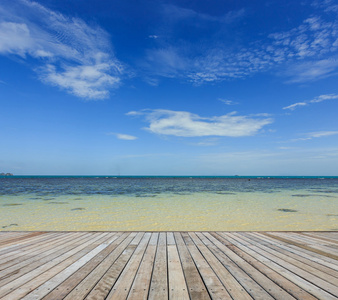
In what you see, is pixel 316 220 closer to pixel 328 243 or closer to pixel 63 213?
pixel 328 243

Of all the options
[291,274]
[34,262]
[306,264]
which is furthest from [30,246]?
[306,264]

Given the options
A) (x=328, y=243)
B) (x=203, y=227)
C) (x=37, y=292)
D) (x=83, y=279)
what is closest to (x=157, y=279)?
(x=83, y=279)

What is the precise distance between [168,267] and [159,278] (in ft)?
1.57

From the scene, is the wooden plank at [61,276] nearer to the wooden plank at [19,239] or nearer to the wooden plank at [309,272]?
the wooden plank at [19,239]

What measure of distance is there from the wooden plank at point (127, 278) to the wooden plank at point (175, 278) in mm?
597

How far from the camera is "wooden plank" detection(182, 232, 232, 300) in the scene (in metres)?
2.75

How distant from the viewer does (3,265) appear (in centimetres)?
377

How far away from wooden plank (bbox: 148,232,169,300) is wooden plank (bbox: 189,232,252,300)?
2.84 feet

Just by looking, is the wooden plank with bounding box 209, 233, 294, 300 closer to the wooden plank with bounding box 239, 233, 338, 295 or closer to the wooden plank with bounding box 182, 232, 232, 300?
the wooden plank with bounding box 182, 232, 232, 300

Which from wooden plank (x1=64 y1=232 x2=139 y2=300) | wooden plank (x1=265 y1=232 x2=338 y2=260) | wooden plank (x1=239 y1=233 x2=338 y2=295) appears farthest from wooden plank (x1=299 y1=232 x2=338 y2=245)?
wooden plank (x1=64 y1=232 x2=139 y2=300)

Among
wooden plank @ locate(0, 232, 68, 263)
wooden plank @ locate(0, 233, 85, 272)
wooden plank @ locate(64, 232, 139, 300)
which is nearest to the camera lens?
wooden plank @ locate(64, 232, 139, 300)

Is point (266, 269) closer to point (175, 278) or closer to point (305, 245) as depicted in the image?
point (175, 278)

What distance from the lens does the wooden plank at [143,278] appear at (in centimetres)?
275

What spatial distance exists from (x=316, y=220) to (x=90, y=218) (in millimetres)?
13642
